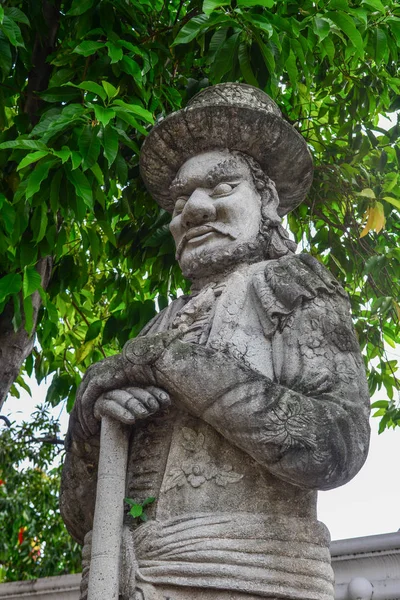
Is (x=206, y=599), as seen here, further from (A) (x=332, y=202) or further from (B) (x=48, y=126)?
(A) (x=332, y=202)

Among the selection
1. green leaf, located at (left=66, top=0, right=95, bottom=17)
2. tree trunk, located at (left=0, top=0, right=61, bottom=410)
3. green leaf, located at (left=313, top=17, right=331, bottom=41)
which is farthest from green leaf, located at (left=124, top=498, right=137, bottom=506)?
green leaf, located at (left=66, top=0, right=95, bottom=17)

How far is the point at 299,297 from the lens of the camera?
11.9 feet

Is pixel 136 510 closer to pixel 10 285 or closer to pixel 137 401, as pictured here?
pixel 137 401

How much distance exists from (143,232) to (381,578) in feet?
9.63

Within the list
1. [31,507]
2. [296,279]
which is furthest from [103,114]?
[31,507]

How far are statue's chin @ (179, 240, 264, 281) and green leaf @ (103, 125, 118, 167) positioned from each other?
90cm

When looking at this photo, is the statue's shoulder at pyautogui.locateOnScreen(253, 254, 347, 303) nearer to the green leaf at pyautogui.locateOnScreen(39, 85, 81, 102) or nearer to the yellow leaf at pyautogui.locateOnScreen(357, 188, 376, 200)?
the green leaf at pyautogui.locateOnScreen(39, 85, 81, 102)

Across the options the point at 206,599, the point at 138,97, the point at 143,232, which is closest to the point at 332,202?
the point at 143,232

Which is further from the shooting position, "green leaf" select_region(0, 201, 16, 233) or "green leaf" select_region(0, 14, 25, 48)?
"green leaf" select_region(0, 201, 16, 233)

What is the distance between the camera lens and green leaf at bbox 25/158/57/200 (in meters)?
4.57

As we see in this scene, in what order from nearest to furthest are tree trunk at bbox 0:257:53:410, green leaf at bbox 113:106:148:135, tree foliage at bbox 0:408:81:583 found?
1. green leaf at bbox 113:106:148:135
2. tree trunk at bbox 0:257:53:410
3. tree foliage at bbox 0:408:81:583

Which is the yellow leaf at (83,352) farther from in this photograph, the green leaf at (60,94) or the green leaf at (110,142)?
the green leaf at (110,142)

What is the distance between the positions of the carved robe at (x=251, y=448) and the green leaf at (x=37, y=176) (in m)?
Result: 1.33

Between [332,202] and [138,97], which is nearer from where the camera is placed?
[138,97]
